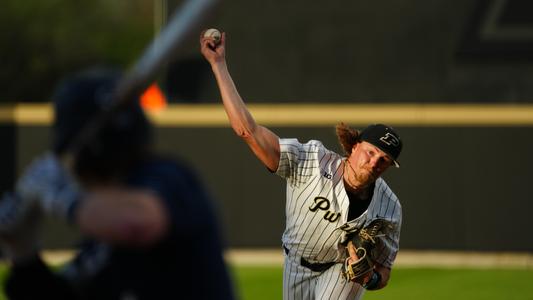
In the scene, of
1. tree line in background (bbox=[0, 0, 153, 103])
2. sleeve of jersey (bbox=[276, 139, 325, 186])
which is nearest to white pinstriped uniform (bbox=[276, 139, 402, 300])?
sleeve of jersey (bbox=[276, 139, 325, 186])

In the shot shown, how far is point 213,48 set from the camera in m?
5.74

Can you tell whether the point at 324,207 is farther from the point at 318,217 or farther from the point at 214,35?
the point at 214,35

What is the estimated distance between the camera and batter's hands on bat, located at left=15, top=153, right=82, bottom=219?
3.53 m

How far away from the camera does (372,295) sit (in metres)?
14.3

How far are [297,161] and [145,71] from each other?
13.0 ft

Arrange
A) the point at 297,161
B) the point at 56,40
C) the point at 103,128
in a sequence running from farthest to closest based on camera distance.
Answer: the point at 56,40 < the point at 297,161 < the point at 103,128

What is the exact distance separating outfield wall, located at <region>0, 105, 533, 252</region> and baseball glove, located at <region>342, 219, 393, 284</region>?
402 inches

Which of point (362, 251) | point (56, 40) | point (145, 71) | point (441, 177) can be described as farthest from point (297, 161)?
Answer: point (56, 40)

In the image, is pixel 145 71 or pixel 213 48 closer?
pixel 145 71

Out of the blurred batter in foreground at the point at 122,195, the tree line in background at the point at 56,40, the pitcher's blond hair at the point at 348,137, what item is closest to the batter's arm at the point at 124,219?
the blurred batter in foreground at the point at 122,195

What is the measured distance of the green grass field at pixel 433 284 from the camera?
1434 cm

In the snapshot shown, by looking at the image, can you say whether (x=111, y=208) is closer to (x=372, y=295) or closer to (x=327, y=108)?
(x=372, y=295)

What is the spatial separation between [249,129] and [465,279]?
955 centimetres

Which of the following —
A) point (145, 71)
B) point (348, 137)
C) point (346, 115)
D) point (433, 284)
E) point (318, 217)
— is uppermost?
point (145, 71)
